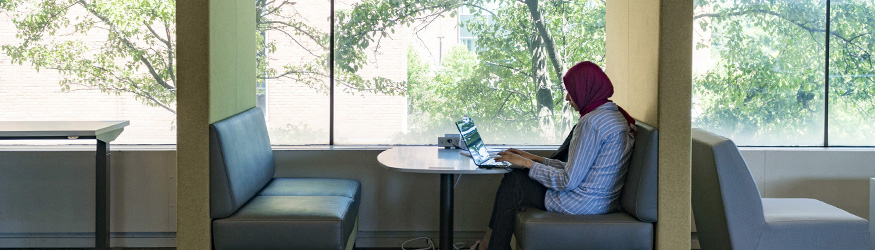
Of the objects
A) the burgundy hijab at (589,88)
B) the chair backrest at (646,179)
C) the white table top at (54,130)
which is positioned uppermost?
the burgundy hijab at (589,88)

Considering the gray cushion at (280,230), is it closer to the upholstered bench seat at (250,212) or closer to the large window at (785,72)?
the upholstered bench seat at (250,212)

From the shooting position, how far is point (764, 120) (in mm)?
5492

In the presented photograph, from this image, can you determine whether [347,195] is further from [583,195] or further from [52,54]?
[52,54]

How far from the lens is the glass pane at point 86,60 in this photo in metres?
5.25

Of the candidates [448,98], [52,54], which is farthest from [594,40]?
[52,54]

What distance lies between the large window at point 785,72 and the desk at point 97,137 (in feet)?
12.0

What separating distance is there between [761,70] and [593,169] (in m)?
2.20

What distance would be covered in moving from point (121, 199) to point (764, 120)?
4.20 m

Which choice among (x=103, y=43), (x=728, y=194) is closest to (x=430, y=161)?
(x=728, y=194)

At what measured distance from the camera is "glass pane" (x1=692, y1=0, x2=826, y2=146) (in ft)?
17.8

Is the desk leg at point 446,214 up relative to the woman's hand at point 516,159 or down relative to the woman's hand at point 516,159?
down

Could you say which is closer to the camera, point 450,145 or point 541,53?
point 450,145

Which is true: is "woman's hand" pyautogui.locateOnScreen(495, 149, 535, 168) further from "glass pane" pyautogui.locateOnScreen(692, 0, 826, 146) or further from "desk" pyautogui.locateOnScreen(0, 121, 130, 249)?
"desk" pyautogui.locateOnScreen(0, 121, 130, 249)

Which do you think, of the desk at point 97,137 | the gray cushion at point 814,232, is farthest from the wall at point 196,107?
the gray cushion at point 814,232
